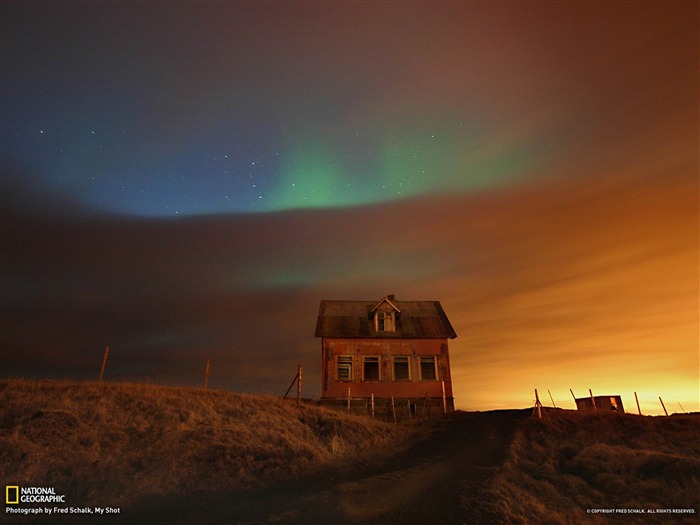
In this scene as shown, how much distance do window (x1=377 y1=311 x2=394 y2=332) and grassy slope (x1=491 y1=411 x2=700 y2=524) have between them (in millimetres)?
14012

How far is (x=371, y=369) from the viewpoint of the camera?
33.0 m

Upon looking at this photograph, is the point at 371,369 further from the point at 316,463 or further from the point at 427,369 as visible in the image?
the point at 316,463

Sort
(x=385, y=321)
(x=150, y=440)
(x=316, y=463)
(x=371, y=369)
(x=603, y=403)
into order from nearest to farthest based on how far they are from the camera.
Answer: (x=150, y=440) < (x=316, y=463) < (x=603, y=403) < (x=371, y=369) < (x=385, y=321)

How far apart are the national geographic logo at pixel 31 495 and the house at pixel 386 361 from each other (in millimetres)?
19715

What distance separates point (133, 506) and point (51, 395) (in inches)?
443

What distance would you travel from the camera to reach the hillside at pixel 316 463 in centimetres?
1180

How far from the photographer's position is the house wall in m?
32.1

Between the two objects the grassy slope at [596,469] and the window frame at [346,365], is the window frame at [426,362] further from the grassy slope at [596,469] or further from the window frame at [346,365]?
the grassy slope at [596,469]

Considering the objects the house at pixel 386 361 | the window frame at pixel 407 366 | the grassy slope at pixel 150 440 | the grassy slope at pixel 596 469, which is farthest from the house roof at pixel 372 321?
the grassy slope at pixel 596 469

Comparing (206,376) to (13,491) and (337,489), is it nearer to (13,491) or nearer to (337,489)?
(13,491)

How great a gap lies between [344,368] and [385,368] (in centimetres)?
319

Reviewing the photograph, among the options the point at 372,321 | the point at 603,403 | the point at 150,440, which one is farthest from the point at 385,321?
the point at 150,440

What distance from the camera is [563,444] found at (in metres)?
19.4

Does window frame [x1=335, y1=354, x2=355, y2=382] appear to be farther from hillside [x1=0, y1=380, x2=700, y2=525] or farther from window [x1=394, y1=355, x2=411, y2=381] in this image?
hillside [x1=0, y1=380, x2=700, y2=525]
